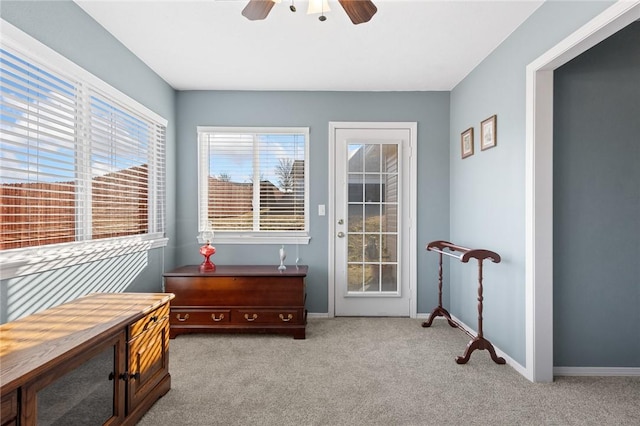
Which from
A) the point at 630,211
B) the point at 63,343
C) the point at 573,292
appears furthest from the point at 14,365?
the point at 630,211

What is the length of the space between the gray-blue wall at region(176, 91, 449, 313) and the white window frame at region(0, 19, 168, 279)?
856 mm

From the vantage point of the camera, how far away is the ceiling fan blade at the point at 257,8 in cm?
183

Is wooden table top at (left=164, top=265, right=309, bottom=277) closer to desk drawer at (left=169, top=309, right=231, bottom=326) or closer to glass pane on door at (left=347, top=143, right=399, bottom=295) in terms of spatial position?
desk drawer at (left=169, top=309, right=231, bottom=326)

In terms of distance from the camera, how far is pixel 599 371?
2479mm

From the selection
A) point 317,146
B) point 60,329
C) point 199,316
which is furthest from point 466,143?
point 60,329

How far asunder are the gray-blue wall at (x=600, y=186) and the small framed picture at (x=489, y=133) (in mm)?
463

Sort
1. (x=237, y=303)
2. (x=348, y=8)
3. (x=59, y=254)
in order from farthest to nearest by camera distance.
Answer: (x=237, y=303) → (x=59, y=254) → (x=348, y=8)

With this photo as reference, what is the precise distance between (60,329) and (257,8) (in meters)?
1.90

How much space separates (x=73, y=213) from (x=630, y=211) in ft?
12.8

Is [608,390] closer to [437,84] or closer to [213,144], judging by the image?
[437,84]

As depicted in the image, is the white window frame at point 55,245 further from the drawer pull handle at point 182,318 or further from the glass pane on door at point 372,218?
the glass pane on door at point 372,218

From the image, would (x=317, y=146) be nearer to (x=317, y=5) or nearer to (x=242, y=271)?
(x=242, y=271)

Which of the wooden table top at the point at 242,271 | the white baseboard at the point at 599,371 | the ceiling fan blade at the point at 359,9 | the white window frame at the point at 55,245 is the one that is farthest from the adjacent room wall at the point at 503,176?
the white window frame at the point at 55,245

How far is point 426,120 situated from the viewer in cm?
383
